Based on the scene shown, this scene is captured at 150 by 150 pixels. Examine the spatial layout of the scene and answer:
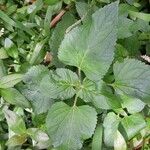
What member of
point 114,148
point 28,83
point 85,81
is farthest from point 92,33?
point 114,148

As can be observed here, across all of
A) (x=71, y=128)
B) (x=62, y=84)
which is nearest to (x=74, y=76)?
(x=62, y=84)

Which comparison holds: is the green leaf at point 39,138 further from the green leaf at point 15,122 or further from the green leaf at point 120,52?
the green leaf at point 120,52

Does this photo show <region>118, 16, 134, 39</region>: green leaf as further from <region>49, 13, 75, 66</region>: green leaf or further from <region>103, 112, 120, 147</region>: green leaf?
<region>103, 112, 120, 147</region>: green leaf

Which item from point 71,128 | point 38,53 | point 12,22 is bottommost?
point 71,128

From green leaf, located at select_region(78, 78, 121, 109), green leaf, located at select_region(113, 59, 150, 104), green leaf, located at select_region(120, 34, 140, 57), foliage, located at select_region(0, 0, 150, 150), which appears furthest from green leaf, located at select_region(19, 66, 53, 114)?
green leaf, located at select_region(120, 34, 140, 57)

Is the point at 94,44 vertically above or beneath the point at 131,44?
above

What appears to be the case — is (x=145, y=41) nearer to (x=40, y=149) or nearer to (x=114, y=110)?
(x=114, y=110)

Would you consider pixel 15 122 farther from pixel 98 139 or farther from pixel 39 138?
pixel 98 139
